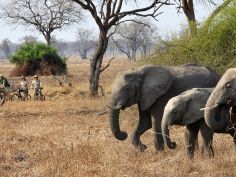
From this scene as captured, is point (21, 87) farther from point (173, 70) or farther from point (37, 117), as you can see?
point (173, 70)

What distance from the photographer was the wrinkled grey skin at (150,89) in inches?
447

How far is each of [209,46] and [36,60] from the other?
30.1 meters

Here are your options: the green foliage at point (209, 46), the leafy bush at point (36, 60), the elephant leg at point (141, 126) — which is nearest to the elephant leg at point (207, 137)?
the elephant leg at point (141, 126)

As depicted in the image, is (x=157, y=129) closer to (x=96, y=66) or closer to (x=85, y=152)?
(x=85, y=152)

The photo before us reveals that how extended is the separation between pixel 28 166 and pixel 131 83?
108 inches

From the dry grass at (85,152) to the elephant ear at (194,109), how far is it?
0.67 metres

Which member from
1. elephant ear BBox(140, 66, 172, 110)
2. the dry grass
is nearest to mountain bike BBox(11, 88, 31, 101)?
the dry grass

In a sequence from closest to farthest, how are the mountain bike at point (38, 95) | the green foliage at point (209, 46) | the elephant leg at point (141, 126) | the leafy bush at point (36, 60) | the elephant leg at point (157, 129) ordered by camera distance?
1. the elephant leg at point (157, 129)
2. the elephant leg at point (141, 126)
3. the green foliage at point (209, 46)
4. the mountain bike at point (38, 95)
5. the leafy bush at point (36, 60)

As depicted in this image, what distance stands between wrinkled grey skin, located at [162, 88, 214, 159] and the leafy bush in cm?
3367

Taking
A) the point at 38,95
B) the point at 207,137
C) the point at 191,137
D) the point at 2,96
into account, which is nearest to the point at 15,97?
the point at 38,95

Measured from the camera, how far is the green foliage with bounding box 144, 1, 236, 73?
1546cm

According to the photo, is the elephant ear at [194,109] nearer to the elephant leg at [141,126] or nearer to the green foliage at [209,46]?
→ the elephant leg at [141,126]

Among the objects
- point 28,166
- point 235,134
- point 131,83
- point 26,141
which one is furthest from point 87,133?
point 235,134

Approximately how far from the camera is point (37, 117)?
18859mm
